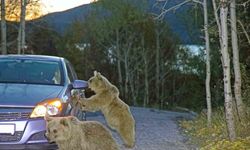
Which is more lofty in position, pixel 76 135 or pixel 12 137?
pixel 76 135

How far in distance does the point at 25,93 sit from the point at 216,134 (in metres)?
5.43

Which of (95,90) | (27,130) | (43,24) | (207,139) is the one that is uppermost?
(43,24)

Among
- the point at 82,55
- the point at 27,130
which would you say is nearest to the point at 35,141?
the point at 27,130

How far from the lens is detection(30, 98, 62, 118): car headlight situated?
855 cm

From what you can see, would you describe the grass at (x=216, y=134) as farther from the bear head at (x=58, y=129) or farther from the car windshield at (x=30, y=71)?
the bear head at (x=58, y=129)

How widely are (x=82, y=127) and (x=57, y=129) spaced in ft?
1.50

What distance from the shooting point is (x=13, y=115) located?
332 inches

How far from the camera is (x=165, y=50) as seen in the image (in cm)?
4147

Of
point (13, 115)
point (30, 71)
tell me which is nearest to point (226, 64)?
point (30, 71)

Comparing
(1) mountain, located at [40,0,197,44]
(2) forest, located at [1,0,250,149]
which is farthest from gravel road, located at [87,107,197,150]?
(2) forest, located at [1,0,250,149]

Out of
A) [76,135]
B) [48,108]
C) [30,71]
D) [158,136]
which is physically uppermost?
[30,71]

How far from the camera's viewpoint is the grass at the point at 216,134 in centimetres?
1048

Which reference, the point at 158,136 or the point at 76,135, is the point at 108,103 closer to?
the point at 76,135

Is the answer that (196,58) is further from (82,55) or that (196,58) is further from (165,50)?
(82,55)
